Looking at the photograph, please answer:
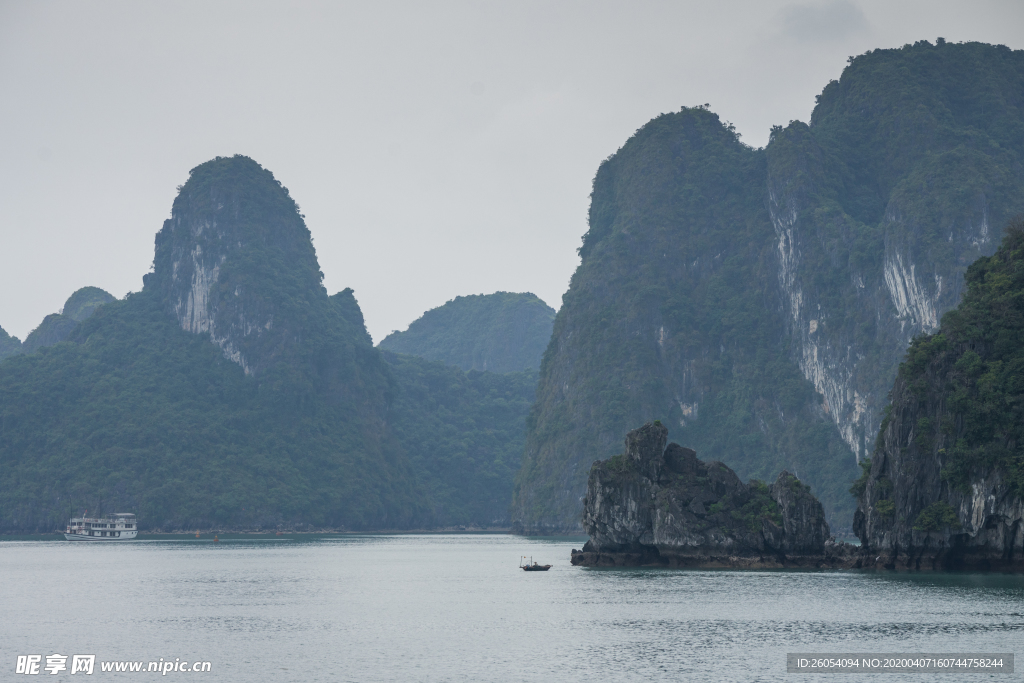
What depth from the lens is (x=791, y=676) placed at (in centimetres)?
4078

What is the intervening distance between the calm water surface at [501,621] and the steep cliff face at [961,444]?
3.24 meters

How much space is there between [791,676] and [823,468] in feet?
479

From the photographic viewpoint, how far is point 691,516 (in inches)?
3649

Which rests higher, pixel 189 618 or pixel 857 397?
pixel 857 397

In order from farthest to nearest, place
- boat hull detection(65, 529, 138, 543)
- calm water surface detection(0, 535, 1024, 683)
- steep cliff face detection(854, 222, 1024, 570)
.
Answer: boat hull detection(65, 529, 138, 543) → steep cliff face detection(854, 222, 1024, 570) → calm water surface detection(0, 535, 1024, 683)

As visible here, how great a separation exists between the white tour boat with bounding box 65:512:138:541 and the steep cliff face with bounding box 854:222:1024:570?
391ft

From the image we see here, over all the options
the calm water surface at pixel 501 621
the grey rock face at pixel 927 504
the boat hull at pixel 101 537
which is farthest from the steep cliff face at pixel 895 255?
the boat hull at pixel 101 537

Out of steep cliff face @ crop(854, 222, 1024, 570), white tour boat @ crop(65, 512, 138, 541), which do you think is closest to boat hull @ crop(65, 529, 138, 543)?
white tour boat @ crop(65, 512, 138, 541)

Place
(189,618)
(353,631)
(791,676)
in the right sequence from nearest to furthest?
1. (791,676)
2. (353,631)
3. (189,618)

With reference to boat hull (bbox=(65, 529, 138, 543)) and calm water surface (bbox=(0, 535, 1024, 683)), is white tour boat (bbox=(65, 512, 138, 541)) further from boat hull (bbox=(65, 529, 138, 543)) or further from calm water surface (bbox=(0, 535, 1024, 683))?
calm water surface (bbox=(0, 535, 1024, 683))

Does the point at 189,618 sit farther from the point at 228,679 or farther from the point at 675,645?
the point at 675,645

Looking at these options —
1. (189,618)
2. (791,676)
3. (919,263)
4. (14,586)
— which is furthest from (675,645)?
(919,263)

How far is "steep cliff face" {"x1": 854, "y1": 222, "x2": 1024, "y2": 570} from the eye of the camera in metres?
77.0

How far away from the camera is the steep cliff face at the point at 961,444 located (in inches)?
3031
